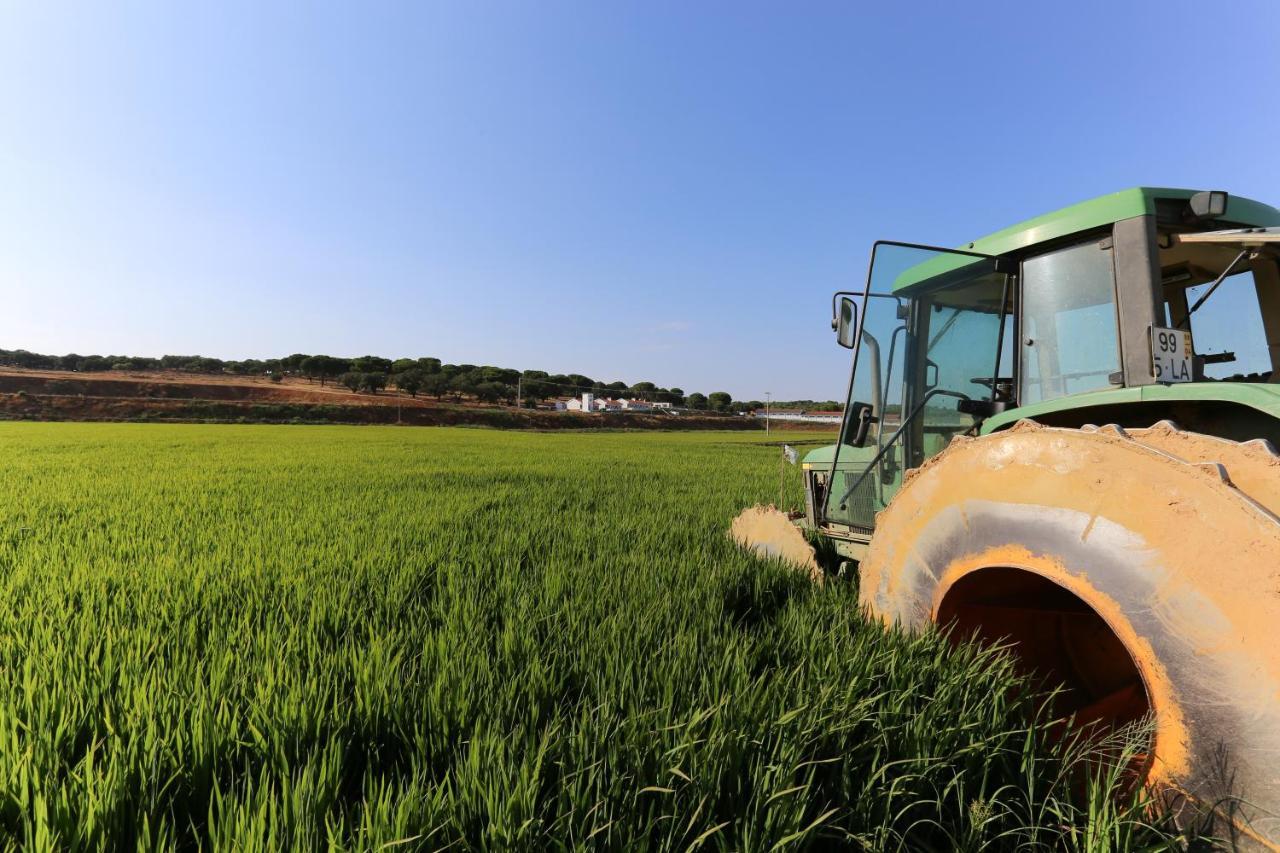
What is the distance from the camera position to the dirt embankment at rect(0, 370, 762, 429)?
45812mm

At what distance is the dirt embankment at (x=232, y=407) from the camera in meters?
45.8

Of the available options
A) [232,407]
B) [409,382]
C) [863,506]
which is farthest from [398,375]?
[863,506]

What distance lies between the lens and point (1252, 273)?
2205 millimetres

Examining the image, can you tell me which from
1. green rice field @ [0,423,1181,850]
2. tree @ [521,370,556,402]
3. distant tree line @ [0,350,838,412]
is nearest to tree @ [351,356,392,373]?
distant tree line @ [0,350,838,412]

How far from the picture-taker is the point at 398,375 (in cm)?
7550

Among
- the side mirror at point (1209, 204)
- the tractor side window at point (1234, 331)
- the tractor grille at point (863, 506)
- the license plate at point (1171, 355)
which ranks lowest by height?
the tractor grille at point (863, 506)

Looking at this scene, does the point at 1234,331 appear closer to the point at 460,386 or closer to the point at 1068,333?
the point at 1068,333

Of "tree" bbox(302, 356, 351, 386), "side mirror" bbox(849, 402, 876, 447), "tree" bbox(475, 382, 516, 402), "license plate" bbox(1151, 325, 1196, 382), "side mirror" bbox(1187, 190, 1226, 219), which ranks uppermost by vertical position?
"tree" bbox(302, 356, 351, 386)

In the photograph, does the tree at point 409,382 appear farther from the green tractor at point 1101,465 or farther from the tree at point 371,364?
the green tractor at point 1101,465

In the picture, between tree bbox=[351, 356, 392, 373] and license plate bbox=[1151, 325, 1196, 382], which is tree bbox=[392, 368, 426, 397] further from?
license plate bbox=[1151, 325, 1196, 382]

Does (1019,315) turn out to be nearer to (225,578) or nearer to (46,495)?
(225,578)

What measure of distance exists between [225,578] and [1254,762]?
3861mm

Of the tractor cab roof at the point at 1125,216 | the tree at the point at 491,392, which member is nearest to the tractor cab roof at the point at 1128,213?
the tractor cab roof at the point at 1125,216

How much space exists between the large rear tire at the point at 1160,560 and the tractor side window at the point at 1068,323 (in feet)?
2.32
